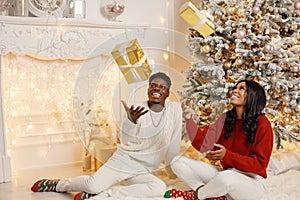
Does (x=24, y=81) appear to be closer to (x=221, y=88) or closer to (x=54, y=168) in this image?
(x=54, y=168)

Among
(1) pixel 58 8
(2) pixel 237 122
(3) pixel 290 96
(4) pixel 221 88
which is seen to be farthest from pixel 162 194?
(1) pixel 58 8

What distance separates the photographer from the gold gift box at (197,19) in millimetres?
2465

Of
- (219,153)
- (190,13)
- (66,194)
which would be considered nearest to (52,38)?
(190,13)

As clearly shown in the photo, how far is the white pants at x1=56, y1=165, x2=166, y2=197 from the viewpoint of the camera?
2.19m

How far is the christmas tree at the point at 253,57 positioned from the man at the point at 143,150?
0.51 m

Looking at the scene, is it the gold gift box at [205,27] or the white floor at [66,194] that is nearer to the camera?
the white floor at [66,194]

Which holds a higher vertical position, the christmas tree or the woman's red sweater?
the christmas tree

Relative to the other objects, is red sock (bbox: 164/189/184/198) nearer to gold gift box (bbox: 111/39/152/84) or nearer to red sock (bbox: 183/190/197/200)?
red sock (bbox: 183/190/197/200)

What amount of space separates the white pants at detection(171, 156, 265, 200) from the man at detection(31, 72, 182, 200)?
13 cm

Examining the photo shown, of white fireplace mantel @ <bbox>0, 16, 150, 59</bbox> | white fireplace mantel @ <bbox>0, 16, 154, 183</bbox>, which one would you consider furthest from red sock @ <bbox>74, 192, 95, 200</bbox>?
white fireplace mantel @ <bbox>0, 16, 150, 59</bbox>

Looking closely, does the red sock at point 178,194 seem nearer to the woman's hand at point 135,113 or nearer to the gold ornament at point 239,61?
the woman's hand at point 135,113

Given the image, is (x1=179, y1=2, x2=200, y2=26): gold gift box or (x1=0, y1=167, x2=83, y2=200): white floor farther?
(x1=179, y1=2, x2=200, y2=26): gold gift box

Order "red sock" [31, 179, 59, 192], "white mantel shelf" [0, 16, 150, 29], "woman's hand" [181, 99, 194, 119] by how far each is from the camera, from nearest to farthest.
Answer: "woman's hand" [181, 99, 194, 119] → "red sock" [31, 179, 59, 192] → "white mantel shelf" [0, 16, 150, 29]

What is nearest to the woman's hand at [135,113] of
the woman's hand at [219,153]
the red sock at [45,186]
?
the woman's hand at [219,153]
